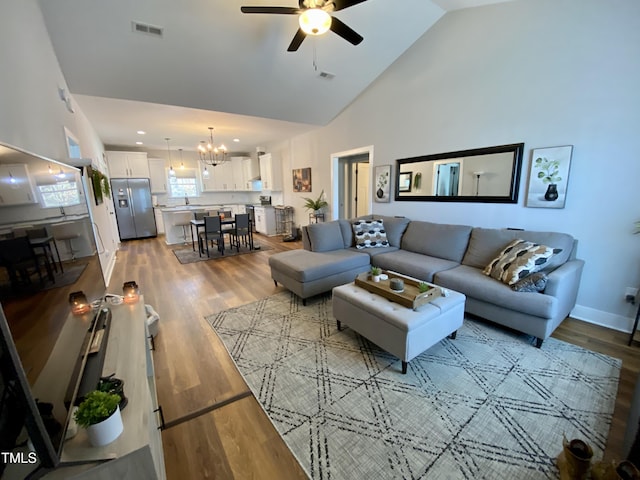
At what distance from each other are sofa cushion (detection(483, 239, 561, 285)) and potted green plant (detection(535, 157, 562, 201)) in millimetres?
614

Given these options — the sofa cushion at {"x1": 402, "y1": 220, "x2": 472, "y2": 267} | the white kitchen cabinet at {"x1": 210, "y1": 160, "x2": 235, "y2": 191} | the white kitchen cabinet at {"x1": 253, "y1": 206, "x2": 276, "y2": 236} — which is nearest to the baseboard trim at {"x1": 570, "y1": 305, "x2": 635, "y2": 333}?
the sofa cushion at {"x1": 402, "y1": 220, "x2": 472, "y2": 267}

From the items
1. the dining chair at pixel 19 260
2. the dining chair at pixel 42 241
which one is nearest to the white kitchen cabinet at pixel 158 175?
the dining chair at pixel 42 241

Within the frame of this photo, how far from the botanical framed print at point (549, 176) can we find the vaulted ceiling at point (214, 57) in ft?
6.33

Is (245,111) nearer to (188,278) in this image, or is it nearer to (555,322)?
(188,278)

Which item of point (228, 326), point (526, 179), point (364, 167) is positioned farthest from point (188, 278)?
point (526, 179)

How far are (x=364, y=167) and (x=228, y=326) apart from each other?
15.1 ft

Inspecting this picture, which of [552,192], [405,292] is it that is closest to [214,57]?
[405,292]

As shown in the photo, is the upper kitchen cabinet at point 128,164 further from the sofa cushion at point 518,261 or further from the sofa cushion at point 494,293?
the sofa cushion at point 518,261

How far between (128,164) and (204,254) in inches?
168

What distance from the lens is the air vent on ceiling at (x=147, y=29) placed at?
272cm

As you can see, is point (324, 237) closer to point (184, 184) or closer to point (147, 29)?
point (147, 29)

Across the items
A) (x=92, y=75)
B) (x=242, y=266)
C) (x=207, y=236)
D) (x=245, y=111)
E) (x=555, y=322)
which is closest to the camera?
(x=555, y=322)

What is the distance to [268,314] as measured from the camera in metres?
2.90

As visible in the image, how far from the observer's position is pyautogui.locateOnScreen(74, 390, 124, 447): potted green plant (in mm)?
859
